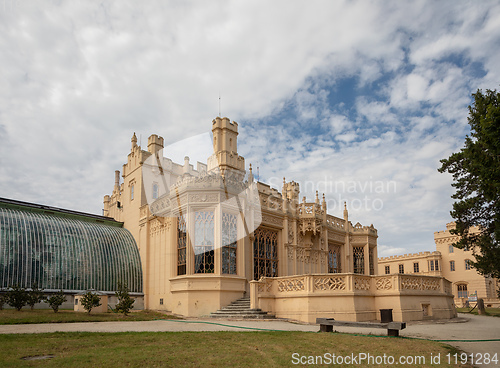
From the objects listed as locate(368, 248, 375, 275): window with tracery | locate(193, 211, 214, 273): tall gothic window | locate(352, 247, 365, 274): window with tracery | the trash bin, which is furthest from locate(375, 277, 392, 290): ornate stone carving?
locate(368, 248, 375, 275): window with tracery

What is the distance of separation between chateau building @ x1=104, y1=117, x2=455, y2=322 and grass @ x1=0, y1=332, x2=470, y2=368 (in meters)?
6.78

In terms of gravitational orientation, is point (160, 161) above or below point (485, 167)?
above

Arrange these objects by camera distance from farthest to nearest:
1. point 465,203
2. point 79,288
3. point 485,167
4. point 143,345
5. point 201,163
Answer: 1. point 201,163
2. point 79,288
3. point 465,203
4. point 485,167
5. point 143,345

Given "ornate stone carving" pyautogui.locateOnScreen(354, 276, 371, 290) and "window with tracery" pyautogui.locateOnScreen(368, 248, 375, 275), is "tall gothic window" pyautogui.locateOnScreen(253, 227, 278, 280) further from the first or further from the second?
"window with tracery" pyautogui.locateOnScreen(368, 248, 375, 275)

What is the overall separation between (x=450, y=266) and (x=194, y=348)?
195 ft

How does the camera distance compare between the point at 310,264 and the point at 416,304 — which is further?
the point at 310,264

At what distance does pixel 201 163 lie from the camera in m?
32.4

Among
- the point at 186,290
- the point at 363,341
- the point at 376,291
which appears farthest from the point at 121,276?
the point at 363,341

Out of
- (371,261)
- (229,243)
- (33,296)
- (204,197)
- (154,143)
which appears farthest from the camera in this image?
(371,261)

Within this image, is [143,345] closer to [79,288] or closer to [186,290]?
[186,290]

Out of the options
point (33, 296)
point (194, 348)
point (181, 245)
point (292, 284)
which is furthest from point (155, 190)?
point (194, 348)

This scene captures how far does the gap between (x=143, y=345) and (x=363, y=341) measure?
5.18 meters

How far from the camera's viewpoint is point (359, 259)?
32188 mm

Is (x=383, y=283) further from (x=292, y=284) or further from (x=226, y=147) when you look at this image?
(x=226, y=147)
